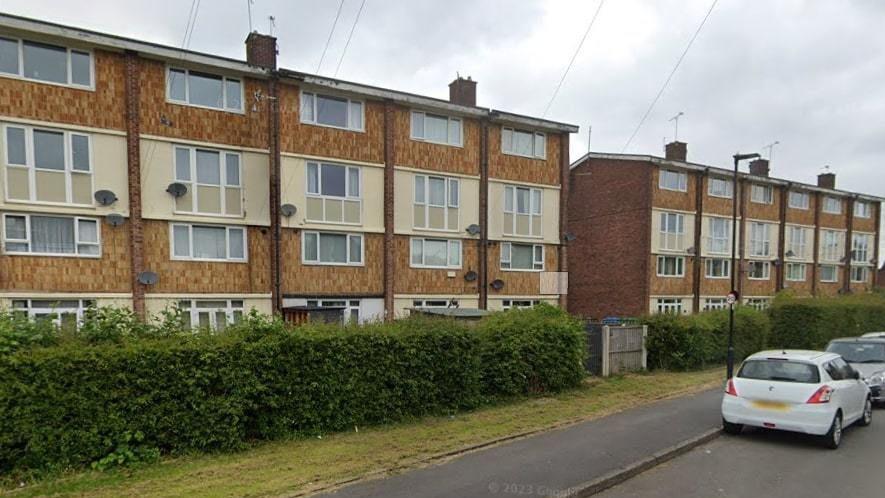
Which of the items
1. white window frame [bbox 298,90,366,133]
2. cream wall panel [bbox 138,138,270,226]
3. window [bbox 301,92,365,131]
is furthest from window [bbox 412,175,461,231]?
cream wall panel [bbox 138,138,270,226]

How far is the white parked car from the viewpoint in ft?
22.7

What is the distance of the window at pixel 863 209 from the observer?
38.0m

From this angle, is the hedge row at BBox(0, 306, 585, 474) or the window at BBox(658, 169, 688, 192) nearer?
the hedge row at BBox(0, 306, 585, 474)

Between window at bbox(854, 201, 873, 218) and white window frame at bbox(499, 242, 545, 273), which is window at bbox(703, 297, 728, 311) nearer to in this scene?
white window frame at bbox(499, 242, 545, 273)

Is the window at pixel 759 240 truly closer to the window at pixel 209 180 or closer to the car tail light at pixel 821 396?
the car tail light at pixel 821 396

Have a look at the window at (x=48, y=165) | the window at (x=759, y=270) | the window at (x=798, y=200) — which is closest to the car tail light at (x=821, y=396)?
the window at (x=48, y=165)

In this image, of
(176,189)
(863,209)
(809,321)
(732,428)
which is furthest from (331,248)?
(863,209)

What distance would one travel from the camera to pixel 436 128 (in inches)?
753

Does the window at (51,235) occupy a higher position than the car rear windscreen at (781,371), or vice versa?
the window at (51,235)

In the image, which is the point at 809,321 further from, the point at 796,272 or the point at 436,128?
the point at 796,272

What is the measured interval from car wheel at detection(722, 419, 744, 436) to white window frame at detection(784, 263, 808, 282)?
103 feet

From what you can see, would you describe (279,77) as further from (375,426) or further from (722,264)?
(722,264)

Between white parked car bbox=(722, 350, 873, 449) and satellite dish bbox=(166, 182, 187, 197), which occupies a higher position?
satellite dish bbox=(166, 182, 187, 197)

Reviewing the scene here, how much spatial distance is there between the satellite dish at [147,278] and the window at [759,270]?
33.4 metres
